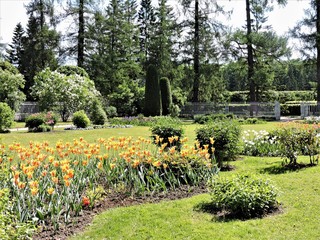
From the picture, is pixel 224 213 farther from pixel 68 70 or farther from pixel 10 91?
pixel 68 70

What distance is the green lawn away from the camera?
3.57 metres

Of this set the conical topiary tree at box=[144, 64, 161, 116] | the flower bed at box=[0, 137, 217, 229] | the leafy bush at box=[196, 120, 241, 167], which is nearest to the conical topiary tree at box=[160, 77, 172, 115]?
the conical topiary tree at box=[144, 64, 161, 116]

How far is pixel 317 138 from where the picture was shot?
22.3ft

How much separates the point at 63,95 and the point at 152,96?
6361 mm

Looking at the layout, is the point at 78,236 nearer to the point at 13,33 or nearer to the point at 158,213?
the point at 158,213

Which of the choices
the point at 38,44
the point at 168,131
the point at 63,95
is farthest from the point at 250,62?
the point at 168,131

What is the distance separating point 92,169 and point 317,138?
4548 mm

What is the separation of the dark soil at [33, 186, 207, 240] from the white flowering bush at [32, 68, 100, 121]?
610 inches

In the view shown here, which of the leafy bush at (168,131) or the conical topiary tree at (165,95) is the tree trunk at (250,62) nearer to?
the conical topiary tree at (165,95)

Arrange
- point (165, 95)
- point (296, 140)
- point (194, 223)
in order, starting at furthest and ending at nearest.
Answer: point (165, 95), point (296, 140), point (194, 223)

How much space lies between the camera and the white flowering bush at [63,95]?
19469mm

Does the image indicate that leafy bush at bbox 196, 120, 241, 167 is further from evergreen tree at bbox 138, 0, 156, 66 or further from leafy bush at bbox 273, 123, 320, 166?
evergreen tree at bbox 138, 0, 156, 66

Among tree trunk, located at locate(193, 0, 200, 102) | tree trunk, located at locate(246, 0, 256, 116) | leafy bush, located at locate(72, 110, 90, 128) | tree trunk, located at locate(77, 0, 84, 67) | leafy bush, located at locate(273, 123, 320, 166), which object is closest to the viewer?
leafy bush, located at locate(273, 123, 320, 166)

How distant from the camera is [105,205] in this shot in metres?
4.46
